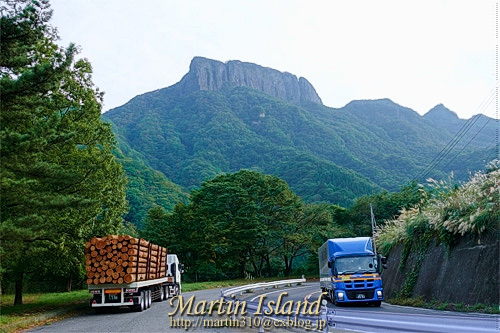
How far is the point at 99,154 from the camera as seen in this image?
22844 millimetres

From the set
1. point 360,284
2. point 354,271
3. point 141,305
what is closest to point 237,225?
point 141,305

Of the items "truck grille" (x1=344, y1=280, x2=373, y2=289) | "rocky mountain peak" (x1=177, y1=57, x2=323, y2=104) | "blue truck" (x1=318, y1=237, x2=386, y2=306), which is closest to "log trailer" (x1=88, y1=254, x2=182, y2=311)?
"blue truck" (x1=318, y1=237, x2=386, y2=306)

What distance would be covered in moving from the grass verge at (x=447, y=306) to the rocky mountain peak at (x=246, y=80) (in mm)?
138472

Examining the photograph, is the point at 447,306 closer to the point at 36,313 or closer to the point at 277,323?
the point at 277,323

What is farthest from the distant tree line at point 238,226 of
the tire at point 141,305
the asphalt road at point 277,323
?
the asphalt road at point 277,323

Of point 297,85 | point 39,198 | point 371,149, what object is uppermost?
point 297,85

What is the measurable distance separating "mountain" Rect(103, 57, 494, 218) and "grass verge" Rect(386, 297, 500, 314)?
149ft

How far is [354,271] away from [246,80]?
532 feet

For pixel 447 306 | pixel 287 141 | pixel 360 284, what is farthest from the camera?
pixel 287 141

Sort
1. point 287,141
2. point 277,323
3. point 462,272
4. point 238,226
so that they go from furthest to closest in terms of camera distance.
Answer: point 287,141
point 238,226
point 462,272
point 277,323

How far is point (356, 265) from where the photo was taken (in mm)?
19469

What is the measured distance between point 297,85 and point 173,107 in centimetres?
6938

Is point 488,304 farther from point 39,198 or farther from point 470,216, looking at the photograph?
point 39,198

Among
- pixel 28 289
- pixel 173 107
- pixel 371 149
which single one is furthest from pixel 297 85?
pixel 28 289
